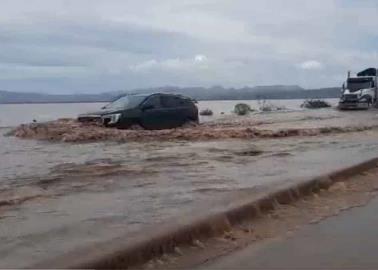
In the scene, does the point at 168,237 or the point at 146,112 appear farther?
the point at 146,112

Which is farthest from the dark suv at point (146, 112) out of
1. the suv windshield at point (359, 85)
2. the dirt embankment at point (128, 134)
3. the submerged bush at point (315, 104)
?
the submerged bush at point (315, 104)

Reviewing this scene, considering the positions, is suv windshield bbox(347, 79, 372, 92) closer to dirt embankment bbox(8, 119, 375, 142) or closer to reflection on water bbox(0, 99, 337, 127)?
reflection on water bbox(0, 99, 337, 127)

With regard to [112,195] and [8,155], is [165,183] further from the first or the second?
[8,155]

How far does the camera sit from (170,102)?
24.2 meters

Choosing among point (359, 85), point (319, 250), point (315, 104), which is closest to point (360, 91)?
point (359, 85)

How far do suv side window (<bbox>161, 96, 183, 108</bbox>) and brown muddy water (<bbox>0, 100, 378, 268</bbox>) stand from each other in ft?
17.1

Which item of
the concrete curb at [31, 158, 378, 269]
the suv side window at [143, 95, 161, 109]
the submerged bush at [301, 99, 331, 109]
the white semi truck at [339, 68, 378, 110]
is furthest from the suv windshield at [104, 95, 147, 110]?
the submerged bush at [301, 99, 331, 109]

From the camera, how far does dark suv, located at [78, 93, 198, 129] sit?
22.2 meters

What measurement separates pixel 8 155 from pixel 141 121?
23.6 feet

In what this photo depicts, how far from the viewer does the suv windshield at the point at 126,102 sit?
22.8 meters

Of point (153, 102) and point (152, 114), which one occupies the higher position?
point (153, 102)

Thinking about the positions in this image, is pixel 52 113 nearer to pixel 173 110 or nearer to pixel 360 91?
pixel 360 91

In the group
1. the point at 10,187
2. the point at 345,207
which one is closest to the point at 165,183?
the point at 10,187

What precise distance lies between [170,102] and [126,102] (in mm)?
1844
